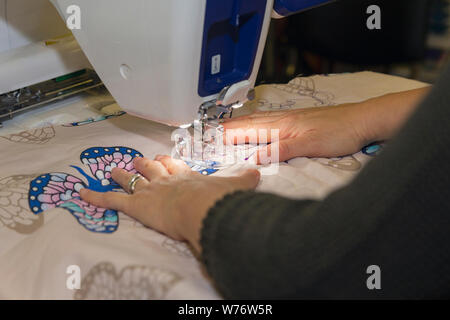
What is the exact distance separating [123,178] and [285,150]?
257mm

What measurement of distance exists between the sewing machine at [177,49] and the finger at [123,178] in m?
0.10

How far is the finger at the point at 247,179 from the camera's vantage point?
2.34 ft

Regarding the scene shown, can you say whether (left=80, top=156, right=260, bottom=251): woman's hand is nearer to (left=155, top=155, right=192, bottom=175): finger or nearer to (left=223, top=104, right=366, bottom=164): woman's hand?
(left=155, top=155, right=192, bottom=175): finger

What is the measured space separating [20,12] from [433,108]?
0.78m

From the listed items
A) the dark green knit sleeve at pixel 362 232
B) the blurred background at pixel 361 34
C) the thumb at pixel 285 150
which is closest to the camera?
the dark green knit sleeve at pixel 362 232

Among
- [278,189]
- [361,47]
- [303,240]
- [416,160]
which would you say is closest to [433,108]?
[416,160]

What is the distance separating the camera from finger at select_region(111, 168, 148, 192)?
759mm

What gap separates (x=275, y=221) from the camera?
0.52 metres

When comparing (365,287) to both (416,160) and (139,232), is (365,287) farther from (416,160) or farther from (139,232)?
(139,232)

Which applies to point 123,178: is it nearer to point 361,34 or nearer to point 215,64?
point 215,64

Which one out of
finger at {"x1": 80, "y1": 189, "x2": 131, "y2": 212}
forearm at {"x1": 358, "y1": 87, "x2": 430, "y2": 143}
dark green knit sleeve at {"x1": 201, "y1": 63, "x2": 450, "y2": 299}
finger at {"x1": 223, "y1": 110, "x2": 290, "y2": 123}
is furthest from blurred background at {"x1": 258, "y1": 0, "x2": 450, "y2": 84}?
dark green knit sleeve at {"x1": 201, "y1": 63, "x2": 450, "y2": 299}

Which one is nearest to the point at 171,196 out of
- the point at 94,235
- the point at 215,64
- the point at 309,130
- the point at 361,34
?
the point at 94,235

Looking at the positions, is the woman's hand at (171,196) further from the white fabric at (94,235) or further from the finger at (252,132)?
the finger at (252,132)

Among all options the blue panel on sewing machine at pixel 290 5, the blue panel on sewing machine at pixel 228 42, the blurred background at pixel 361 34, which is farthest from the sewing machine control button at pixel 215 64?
the blurred background at pixel 361 34
